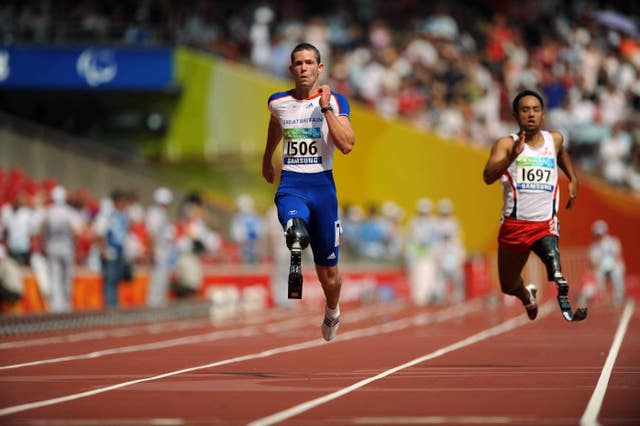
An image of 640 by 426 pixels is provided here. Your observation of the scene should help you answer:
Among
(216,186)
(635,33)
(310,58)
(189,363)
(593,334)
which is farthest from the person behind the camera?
(635,33)

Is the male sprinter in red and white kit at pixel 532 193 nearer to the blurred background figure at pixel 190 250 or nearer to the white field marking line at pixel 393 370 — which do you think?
the white field marking line at pixel 393 370

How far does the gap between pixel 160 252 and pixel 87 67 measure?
495 inches

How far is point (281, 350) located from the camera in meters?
16.3

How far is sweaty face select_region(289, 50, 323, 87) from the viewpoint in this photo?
488 inches

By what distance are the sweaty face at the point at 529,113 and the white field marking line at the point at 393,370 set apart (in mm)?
2372

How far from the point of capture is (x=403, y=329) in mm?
21641

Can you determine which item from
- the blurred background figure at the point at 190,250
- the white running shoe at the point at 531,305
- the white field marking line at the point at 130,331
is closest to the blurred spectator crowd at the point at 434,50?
the blurred background figure at the point at 190,250

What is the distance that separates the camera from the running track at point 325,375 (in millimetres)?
8961

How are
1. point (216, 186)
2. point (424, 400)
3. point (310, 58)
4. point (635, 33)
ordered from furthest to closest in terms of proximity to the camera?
point (635, 33)
point (216, 186)
point (310, 58)
point (424, 400)

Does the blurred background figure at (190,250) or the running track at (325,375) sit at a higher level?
the blurred background figure at (190,250)

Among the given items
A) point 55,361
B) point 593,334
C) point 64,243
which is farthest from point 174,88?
point 55,361

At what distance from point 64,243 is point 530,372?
38.6ft

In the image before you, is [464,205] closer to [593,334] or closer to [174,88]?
[174,88]

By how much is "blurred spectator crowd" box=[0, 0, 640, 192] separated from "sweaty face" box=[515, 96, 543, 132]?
21562mm
